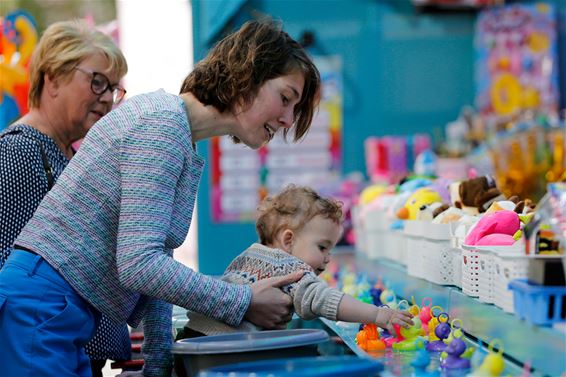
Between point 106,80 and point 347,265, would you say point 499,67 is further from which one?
point 106,80

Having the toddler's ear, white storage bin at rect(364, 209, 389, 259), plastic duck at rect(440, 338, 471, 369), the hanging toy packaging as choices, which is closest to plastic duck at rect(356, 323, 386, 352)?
plastic duck at rect(440, 338, 471, 369)

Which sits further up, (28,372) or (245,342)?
(245,342)

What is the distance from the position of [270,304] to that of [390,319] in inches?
11.5

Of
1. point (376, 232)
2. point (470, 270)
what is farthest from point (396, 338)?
point (376, 232)

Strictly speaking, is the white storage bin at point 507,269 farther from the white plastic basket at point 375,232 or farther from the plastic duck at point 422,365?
the white plastic basket at point 375,232

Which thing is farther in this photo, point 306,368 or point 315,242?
point 315,242

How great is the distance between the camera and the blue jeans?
2076 millimetres

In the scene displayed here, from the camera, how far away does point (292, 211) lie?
2.52m

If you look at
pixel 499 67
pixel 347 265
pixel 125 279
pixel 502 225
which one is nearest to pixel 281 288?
pixel 125 279

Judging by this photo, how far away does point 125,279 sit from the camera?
2.06 metres

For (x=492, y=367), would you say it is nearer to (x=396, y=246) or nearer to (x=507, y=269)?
(x=507, y=269)

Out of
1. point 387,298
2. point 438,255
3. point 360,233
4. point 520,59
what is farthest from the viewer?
point 520,59

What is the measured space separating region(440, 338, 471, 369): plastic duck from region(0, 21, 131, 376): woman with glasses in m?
1.23

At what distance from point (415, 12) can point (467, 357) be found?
4877 millimetres
